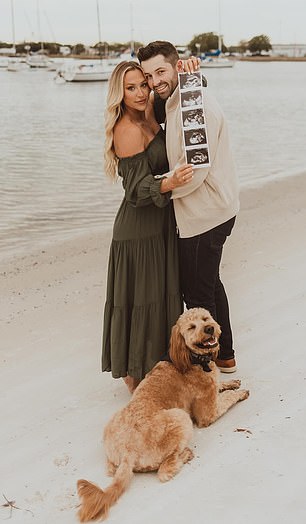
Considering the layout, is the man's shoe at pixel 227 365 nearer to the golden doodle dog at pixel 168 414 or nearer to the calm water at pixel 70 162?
the golden doodle dog at pixel 168 414

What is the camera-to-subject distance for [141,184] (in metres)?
3.40

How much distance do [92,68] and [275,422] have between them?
55911mm

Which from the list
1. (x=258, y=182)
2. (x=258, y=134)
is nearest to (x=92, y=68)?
(x=258, y=134)

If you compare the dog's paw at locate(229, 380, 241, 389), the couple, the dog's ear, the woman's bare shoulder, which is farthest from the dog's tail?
the woman's bare shoulder

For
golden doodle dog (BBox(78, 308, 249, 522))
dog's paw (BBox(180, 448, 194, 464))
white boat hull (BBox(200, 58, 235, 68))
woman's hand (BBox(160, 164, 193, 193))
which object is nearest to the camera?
golden doodle dog (BBox(78, 308, 249, 522))

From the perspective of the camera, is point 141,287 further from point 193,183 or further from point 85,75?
point 85,75

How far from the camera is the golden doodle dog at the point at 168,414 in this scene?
2854 millimetres

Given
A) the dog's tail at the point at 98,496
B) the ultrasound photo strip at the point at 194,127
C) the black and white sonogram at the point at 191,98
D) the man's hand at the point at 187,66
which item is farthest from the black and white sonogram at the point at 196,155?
the dog's tail at the point at 98,496

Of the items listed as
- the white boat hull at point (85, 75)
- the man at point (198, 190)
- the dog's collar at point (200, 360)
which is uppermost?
the white boat hull at point (85, 75)

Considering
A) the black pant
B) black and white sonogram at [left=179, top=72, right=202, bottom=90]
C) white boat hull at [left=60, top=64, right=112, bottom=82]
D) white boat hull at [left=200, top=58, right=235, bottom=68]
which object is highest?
white boat hull at [left=200, top=58, right=235, bottom=68]

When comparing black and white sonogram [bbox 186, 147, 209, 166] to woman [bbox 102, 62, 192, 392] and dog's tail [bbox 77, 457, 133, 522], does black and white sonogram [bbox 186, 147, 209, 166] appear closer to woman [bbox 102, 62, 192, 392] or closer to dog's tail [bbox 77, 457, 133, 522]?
woman [bbox 102, 62, 192, 392]

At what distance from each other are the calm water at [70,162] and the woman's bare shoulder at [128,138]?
4535 mm

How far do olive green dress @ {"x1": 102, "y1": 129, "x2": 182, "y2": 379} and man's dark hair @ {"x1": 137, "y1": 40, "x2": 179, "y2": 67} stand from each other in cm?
40

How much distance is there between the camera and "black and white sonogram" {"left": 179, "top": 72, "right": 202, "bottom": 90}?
329 cm
